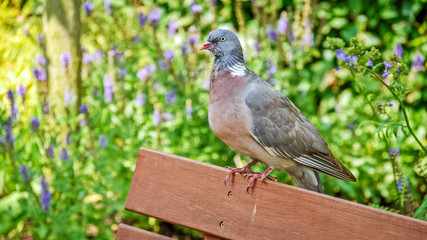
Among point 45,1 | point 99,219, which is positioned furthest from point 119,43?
point 99,219

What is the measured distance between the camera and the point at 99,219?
3.71 metres

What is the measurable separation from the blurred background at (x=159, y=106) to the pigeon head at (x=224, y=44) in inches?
50.9

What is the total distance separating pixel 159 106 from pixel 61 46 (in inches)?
42.4

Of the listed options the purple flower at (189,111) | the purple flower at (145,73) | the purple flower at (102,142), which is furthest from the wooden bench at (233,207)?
the purple flower at (145,73)

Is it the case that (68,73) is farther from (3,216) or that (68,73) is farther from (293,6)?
(293,6)

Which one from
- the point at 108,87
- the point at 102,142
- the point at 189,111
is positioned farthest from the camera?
the point at 108,87

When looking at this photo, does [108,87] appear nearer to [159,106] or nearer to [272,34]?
[159,106]

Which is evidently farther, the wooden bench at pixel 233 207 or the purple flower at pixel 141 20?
the purple flower at pixel 141 20

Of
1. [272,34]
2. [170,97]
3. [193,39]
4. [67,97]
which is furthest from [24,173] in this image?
[272,34]

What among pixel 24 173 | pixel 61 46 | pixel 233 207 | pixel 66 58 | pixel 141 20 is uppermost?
pixel 141 20

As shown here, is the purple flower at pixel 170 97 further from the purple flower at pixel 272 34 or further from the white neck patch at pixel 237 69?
the white neck patch at pixel 237 69

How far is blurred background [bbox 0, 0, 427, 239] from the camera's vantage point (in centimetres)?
365

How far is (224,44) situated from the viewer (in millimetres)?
2506

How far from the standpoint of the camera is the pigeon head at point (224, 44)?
2.48 m
